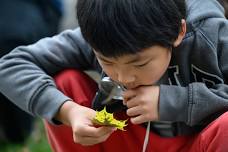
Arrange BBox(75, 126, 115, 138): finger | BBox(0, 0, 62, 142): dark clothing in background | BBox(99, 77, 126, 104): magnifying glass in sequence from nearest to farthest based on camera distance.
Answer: BBox(75, 126, 115, 138): finger
BBox(99, 77, 126, 104): magnifying glass
BBox(0, 0, 62, 142): dark clothing in background

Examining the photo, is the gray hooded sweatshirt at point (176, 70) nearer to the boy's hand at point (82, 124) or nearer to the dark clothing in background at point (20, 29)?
the boy's hand at point (82, 124)

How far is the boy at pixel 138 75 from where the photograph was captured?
965mm

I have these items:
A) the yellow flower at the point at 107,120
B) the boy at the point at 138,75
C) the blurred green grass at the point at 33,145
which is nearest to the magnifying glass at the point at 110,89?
the boy at the point at 138,75

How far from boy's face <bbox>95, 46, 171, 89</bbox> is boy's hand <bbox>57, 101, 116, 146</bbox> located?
10cm

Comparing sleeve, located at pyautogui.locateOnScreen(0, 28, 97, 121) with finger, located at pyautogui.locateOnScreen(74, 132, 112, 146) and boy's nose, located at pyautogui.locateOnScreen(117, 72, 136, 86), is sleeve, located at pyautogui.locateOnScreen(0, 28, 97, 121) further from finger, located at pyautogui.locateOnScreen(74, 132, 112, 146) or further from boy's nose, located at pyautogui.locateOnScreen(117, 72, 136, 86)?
boy's nose, located at pyautogui.locateOnScreen(117, 72, 136, 86)

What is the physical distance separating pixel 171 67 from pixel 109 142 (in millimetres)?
220

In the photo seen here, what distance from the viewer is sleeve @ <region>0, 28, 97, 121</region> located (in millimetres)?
1189

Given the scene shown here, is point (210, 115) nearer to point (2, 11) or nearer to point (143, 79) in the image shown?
point (143, 79)

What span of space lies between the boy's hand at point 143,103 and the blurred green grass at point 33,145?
74 centimetres

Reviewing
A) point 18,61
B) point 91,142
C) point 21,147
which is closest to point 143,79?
point 91,142

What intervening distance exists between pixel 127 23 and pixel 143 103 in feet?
0.60

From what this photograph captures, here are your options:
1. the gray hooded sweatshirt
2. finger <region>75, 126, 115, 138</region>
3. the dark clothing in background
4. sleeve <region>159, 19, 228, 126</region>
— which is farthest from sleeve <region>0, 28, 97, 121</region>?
the dark clothing in background

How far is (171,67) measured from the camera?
113 cm

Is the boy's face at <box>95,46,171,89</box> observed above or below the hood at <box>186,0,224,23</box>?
below
